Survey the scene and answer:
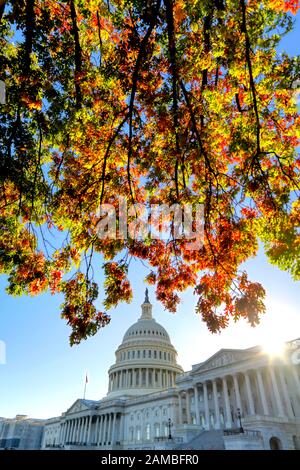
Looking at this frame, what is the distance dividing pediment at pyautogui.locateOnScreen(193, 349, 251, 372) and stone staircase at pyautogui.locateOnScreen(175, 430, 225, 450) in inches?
411

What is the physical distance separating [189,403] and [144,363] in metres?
32.0

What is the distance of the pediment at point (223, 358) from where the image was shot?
49.3 meters

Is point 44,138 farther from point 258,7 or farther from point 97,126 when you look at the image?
point 258,7

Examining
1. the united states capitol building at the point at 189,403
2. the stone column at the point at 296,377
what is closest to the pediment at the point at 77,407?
the united states capitol building at the point at 189,403

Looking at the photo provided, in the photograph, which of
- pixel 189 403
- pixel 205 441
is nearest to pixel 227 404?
pixel 205 441

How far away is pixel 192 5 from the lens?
7188 millimetres

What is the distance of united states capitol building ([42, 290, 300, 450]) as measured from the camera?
128 ft

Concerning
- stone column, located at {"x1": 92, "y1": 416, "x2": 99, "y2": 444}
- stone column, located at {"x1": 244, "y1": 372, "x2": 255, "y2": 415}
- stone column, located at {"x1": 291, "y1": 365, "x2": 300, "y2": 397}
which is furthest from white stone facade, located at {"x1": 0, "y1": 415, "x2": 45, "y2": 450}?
stone column, located at {"x1": 291, "y1": 365, "x2": 300, "y2": 397}

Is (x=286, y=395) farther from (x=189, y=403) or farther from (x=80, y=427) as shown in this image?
(x=80, y=427)

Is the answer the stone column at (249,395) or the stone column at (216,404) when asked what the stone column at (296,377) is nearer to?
the stone column at (249,395)

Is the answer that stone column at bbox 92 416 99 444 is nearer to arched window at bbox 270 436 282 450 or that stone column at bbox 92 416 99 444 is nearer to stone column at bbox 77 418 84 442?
stone column at bbox 77 418 84 442

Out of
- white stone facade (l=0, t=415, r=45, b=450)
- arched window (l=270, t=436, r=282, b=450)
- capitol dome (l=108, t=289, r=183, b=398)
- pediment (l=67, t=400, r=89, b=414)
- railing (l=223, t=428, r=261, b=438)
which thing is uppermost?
capitol dome (l=108, t=289, r=183, b=398)

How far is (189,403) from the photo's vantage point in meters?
57.3
